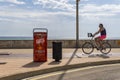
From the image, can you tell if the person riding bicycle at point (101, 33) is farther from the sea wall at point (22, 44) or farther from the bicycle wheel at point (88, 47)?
the sea wall at point (22, 44)

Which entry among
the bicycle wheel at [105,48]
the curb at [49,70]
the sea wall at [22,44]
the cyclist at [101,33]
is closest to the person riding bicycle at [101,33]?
the cyclist at [101,33]

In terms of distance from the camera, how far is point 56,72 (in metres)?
14.5

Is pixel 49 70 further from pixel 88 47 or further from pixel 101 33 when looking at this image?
pixel 101 33

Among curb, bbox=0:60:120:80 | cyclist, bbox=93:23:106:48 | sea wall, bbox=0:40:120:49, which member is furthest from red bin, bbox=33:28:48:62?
sea wall, bbox=0:40:120:49

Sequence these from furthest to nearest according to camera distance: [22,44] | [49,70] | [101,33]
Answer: [22,44] < [101,33] < [49,70]

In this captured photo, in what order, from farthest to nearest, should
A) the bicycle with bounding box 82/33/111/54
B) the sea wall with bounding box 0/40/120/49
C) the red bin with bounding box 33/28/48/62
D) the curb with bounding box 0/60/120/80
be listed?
the sea wall with bounding box 0/40/120/49
the bicycle with bounding box 82/33/111/54
the red bin with bounding box 33/28/48/62
the curb with bounding box 0/60/120/80

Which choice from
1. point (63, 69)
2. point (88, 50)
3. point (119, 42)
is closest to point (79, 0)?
point (119, 42)

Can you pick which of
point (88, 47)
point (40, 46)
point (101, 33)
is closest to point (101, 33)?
point (101, 33)

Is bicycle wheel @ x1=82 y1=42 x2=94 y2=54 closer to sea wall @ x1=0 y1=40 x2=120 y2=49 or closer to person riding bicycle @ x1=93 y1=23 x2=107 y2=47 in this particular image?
person riding bicycle @ x1=93 y1=23 x2=107 y2=47

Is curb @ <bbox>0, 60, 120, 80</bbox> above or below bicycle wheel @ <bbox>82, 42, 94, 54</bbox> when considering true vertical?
below

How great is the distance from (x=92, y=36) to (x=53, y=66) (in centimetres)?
795

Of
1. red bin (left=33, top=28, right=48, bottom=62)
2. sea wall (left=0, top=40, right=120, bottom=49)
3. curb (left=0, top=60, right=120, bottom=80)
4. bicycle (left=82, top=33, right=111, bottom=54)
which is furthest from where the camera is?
sea wall (left=0, top=40, right=120, bottom=49)

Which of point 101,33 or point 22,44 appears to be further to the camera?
point 22,44

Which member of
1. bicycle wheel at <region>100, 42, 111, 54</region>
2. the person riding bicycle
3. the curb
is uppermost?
the person riding bicycle
